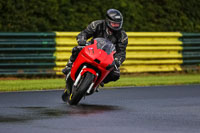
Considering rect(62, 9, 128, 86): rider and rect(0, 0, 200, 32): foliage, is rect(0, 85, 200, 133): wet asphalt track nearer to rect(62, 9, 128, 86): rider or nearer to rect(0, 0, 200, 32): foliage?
rect(62, 9, 128, 86): rider

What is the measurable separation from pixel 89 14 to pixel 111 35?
9808mm

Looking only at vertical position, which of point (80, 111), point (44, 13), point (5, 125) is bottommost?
point (44, 13)

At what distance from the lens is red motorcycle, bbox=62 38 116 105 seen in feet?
36.7

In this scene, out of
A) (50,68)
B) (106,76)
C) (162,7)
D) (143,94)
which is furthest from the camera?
(162,7)

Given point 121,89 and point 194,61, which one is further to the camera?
point 194,61

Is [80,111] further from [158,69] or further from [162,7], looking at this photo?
[162,7]

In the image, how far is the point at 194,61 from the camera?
21.4 m

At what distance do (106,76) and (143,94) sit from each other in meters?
2.47

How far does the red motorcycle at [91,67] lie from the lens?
36.7 feet

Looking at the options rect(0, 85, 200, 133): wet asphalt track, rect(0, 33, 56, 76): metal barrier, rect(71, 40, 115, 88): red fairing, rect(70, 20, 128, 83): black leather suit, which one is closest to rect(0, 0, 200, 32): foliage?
rect(0, 33, 56, 76): metal barrier

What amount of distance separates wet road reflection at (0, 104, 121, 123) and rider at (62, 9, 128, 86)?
0.70 m

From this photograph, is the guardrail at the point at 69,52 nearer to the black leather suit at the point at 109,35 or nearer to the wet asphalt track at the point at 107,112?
the wet asphalt track at the point at 107,112

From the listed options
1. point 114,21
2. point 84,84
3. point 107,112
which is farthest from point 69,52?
point 107,112

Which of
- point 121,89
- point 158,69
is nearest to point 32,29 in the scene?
point 158,69
